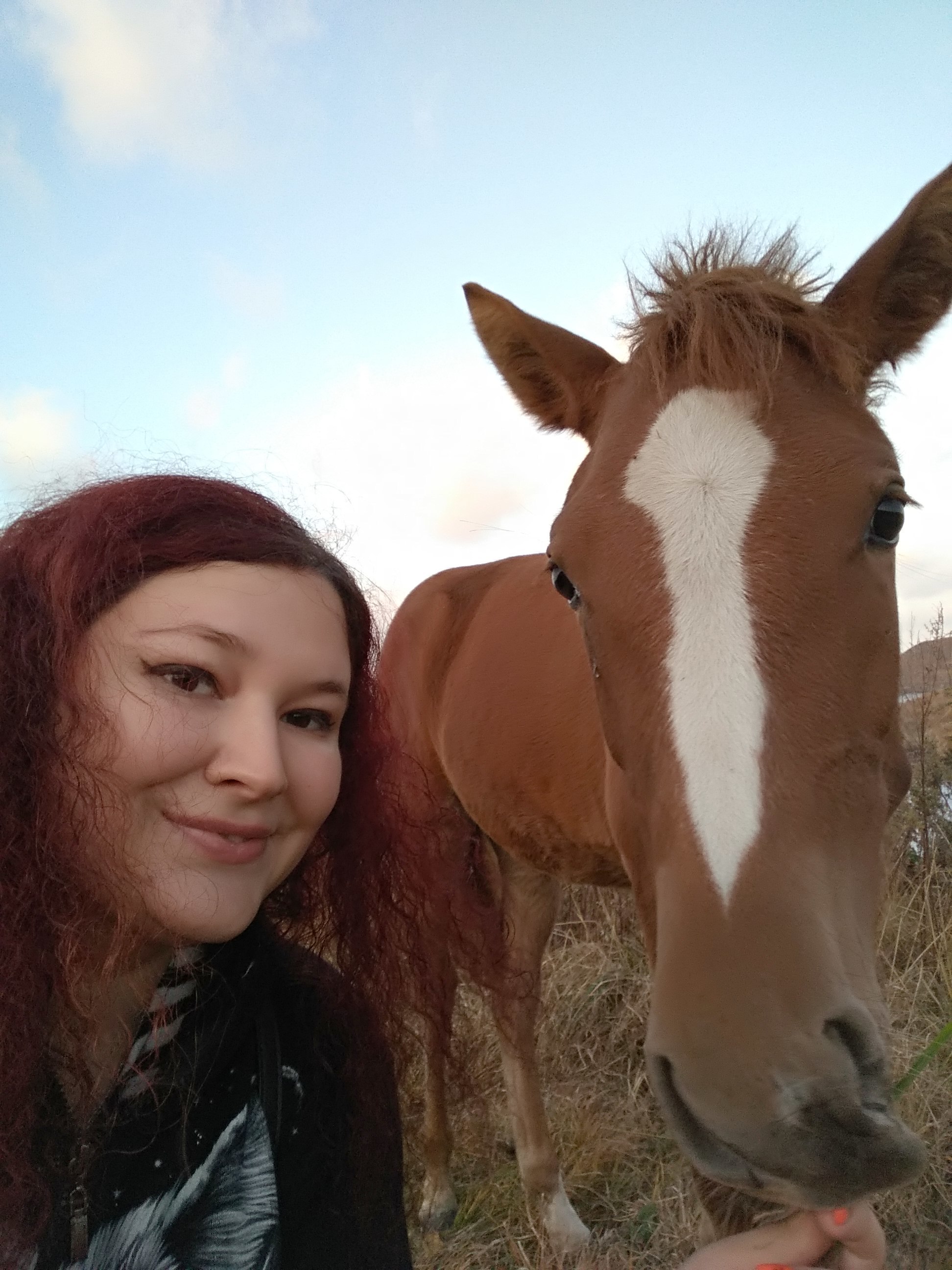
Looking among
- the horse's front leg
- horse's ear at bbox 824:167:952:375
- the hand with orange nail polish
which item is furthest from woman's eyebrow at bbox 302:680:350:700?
horse's ear at bbox 824:167:952:375

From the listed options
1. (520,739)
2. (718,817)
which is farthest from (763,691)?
(520,739)

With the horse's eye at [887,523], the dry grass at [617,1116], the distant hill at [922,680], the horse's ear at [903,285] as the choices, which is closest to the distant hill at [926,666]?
the distant hill at [922,680]

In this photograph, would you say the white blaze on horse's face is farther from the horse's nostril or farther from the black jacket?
the black jacket

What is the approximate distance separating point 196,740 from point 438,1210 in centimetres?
304

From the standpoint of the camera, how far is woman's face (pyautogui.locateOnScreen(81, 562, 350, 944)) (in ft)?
3.71

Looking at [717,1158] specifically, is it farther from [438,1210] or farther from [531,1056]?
[438,1210]

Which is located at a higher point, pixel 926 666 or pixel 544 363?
pixel 544 363

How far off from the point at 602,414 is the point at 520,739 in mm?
1602

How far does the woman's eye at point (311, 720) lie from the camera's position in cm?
135

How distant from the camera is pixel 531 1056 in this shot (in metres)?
3.26

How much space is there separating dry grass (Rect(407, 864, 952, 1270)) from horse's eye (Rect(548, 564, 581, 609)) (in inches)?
48.4

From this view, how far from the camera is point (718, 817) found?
1186 mm

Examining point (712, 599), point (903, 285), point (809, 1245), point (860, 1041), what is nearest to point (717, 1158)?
point (809, 1245)

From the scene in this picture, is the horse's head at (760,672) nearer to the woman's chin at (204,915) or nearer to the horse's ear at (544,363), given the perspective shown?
the horse's ear at (544,363)
